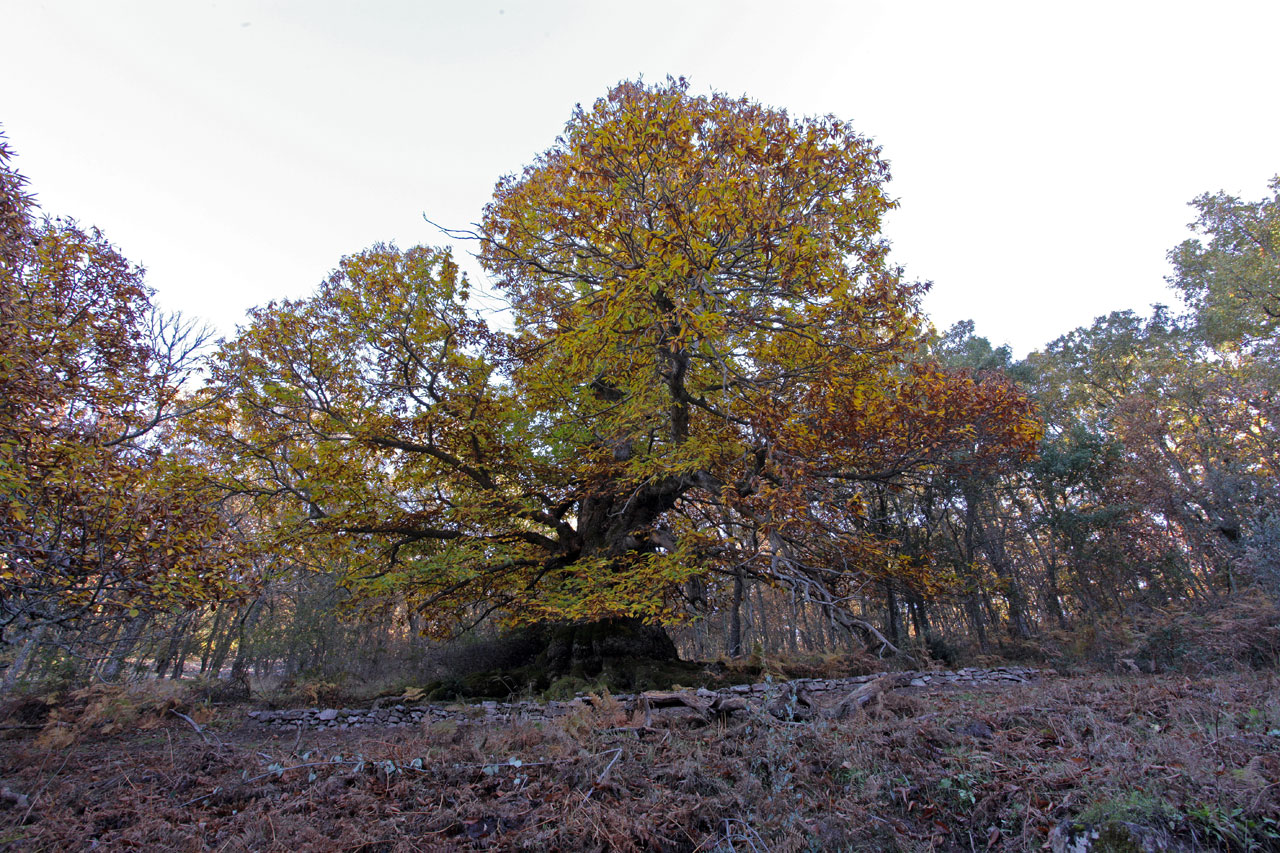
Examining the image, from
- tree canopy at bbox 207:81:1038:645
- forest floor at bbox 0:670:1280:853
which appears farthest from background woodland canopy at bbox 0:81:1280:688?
forest floor at bbox 0:670:1280:853

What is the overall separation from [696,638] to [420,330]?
19028mm

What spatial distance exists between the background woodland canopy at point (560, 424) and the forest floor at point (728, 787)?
1.01 metres

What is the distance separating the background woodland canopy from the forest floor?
101 cm

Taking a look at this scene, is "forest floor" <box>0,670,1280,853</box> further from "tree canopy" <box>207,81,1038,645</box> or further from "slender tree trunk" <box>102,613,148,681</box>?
"tree canopy" <box>207,81,1038,645</box>

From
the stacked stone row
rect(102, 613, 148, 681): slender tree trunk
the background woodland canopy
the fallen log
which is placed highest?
the background woodland canopy

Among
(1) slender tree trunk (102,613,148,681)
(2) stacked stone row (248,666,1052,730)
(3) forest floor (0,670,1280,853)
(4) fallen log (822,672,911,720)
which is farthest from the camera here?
(2) stacked stone row (248,666,1052,730)

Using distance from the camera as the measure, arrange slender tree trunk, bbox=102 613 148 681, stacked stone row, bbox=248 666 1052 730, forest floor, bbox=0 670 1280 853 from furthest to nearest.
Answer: stacked stone row, bbox=248 666 1052 730
slender tree trunk, bbox=102 613 148 681
forest floor, bbox=0 670 1280 853

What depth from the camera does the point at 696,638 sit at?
2306 centimetres

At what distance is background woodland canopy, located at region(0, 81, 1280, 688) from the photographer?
482cm

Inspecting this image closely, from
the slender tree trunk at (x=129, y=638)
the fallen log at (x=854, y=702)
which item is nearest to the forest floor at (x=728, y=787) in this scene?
the fallen log at (x=854, y=702)

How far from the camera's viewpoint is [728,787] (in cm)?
271

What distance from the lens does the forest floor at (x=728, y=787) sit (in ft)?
7.13

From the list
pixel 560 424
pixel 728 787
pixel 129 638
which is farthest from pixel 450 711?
pixel 728 787

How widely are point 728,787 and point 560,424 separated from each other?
782 cm
